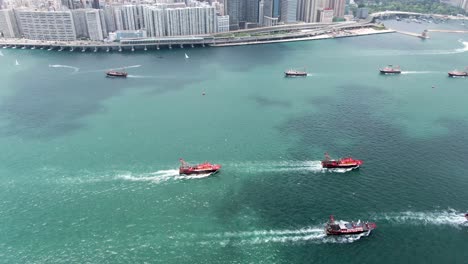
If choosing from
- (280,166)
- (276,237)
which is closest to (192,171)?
(280,166)

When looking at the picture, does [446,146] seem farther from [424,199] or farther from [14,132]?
[14,132]

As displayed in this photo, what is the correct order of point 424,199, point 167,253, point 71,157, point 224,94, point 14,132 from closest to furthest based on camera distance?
point 167,253
point 424,199
point 71,157
point 14,132
point 224,94

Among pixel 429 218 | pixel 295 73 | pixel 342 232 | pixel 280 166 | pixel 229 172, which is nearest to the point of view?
pixel 342 232

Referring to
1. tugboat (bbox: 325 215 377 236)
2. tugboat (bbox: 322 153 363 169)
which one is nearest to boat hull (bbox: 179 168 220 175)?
tugboat (bbox: 322 153 363 169)

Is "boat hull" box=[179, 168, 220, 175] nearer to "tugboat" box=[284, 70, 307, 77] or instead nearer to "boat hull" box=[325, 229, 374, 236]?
"boat hull" box=[325, 229, 374, 236]

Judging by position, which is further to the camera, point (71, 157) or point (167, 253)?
point (71, 157)

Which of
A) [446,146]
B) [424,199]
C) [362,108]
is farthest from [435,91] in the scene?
[424,199]

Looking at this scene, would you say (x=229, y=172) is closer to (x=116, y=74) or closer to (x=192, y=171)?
(x=192, y=171)
